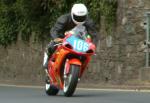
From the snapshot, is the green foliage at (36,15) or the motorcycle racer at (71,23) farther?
the green foliage at (36,15)

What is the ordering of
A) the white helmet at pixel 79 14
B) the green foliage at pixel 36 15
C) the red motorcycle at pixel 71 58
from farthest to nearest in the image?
the green foliage at pixel 36 15 < the white helmet at pixel 79 14 < the red motorcycle at pixel 71 58

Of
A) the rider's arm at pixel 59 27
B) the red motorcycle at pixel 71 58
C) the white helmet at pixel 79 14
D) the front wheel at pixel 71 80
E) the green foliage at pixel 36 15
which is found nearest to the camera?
the front wheel at pixel 71 80

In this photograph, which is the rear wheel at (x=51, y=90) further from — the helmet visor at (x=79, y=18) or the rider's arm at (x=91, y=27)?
the helmet visor at (x=79, y=18)

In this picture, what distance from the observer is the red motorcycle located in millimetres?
12156

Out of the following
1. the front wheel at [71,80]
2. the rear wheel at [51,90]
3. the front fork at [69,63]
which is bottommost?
the rear wheel at [51,90]

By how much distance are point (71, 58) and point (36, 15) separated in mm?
11067

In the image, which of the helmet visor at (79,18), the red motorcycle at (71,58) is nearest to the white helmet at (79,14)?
the helmet visor at (79,18)

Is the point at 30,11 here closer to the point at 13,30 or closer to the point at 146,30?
the point at 13,30

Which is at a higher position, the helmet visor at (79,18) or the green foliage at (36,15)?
the helmet visor at (79,18)

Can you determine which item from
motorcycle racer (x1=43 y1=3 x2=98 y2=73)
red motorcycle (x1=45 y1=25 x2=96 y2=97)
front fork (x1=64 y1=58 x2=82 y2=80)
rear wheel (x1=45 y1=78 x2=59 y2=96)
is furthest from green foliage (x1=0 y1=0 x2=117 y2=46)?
front fork (x1=64 y1=58 x2=82 y2=80)

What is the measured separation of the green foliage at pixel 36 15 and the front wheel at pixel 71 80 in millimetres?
7245

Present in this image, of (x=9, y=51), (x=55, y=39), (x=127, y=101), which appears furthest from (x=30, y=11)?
(x=127, y=101)

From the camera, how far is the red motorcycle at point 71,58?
12.2 m

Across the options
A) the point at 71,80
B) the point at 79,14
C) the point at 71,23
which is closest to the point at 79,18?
the point at 79,14
